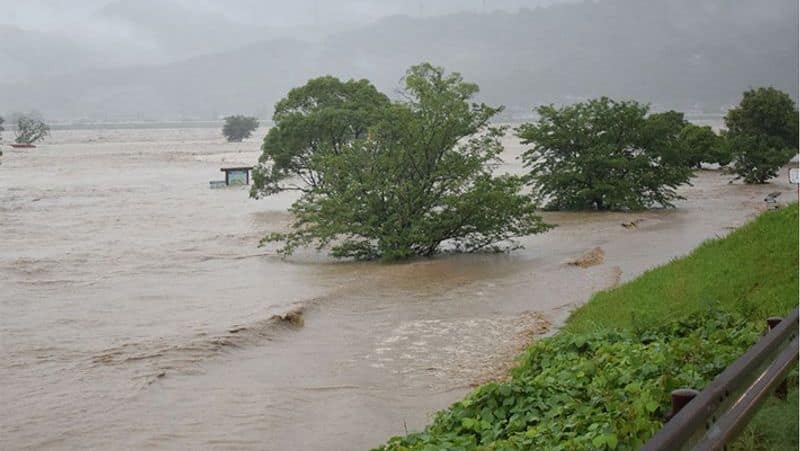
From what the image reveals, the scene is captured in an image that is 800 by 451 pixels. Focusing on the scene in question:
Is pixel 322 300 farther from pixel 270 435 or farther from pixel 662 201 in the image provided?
pixel 662 201

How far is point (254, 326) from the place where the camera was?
1747cm

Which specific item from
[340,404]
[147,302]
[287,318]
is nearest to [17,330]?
[147,302]

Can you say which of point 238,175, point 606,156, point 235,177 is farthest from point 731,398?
point 238,175

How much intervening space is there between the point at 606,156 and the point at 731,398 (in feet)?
111

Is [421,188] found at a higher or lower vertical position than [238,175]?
higher

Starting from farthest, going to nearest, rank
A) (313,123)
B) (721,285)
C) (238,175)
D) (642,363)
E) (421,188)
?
1. (238,175)
2. (313,123)
3. (421,188)
4. (721,285)
5. (642,363)

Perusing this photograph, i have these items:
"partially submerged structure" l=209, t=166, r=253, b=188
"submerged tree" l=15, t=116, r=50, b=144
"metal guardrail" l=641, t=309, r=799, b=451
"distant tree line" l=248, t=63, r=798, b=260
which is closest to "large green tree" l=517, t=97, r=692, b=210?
"distant tree line" l=248, t=63, r=798, b=260

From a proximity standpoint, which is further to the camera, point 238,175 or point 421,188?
point 238,175

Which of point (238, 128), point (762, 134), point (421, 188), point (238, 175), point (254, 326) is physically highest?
point (238, 128)

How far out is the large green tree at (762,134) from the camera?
48938mm

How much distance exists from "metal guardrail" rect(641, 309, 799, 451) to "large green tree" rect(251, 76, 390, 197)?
106 feet

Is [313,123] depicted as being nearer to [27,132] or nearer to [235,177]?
[235,177]

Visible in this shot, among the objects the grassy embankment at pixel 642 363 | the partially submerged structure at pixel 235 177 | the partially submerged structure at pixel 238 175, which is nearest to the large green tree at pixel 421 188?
the grassy embankment at pixel 642 363

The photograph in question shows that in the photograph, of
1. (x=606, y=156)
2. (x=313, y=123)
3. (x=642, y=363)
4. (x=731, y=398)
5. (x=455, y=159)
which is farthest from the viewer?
(x=313, y=123)
